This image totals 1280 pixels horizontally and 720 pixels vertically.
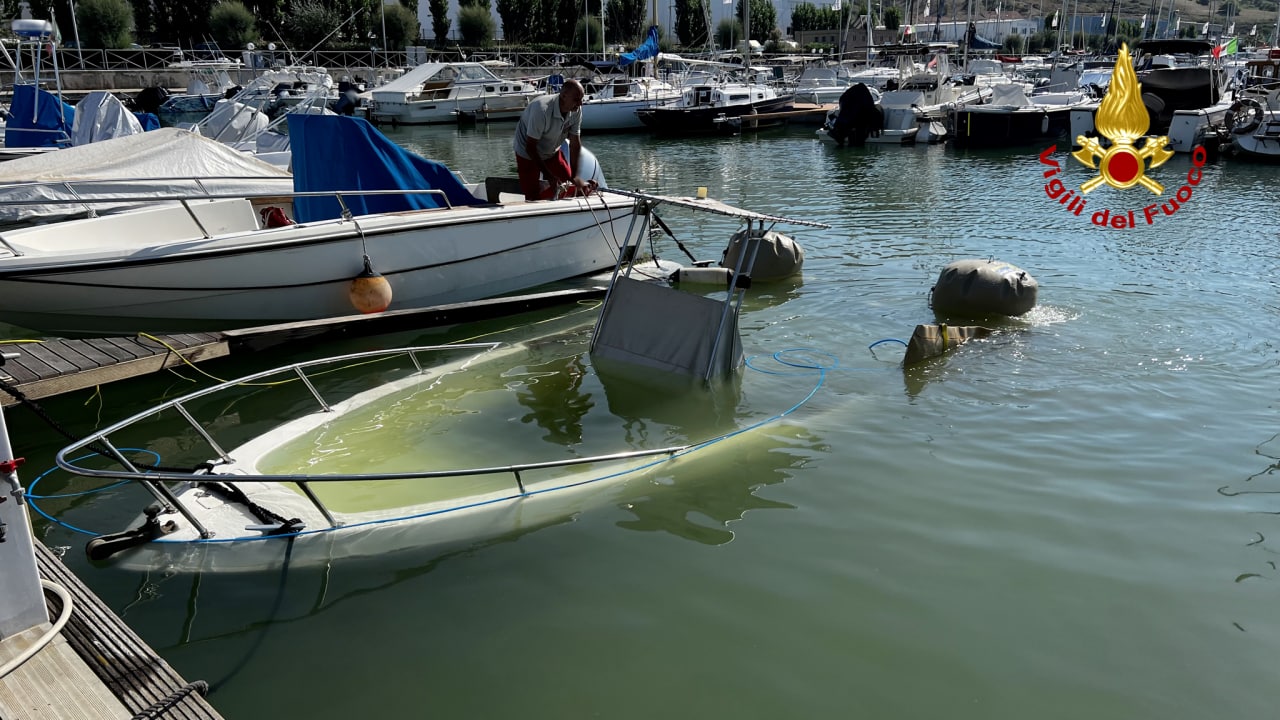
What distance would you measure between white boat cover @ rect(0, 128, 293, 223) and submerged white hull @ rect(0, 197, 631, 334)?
2.73 metres

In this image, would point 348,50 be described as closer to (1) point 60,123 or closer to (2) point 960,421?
(1) point 60,123

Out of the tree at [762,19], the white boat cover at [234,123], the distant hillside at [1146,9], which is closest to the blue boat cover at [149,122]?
the white boat cover at [234,123]

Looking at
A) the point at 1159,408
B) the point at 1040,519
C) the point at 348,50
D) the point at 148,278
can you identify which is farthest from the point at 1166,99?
the point at 348,50

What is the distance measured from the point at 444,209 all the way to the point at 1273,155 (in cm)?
2568

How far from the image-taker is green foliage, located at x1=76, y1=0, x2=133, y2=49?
48.3 m

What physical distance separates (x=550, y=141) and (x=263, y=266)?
3.90 metres

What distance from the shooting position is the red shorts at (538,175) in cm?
1155

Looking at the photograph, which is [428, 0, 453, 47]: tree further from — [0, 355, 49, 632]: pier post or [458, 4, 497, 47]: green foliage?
[0, 355, 49, 632]: pier post

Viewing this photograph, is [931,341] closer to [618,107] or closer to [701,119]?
[701,119]

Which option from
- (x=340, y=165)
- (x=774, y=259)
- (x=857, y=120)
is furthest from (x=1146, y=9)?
(x=340, y=165)

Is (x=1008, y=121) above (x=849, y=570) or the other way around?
above

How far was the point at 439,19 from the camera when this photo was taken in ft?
216

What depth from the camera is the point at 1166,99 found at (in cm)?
3109

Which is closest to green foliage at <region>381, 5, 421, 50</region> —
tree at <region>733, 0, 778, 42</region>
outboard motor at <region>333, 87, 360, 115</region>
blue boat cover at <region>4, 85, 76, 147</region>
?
outboard motor at <region>333, 87, 360, 115</region>
